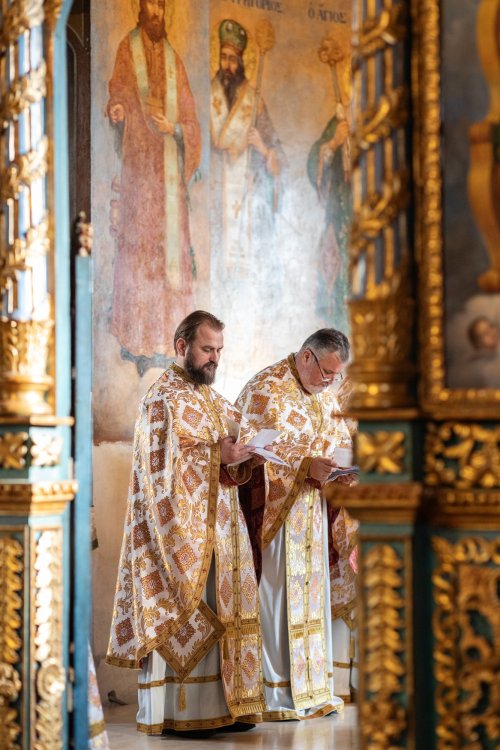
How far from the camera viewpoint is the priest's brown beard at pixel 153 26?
949cm

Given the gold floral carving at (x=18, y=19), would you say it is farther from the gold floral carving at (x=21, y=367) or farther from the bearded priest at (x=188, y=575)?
the bearded priest at (x=188, y=575)

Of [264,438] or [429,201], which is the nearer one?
[429,201]

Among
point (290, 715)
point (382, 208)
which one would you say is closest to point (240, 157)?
point (290, 715)

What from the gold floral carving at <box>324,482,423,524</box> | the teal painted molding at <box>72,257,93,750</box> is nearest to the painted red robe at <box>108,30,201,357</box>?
the teal painted molding at <box>72,257,93,750</box>

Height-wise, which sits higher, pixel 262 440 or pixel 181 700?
pixel 262 440

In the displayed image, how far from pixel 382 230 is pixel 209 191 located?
6.09 meters

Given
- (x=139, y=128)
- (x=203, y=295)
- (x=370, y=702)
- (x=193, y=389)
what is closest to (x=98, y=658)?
(x=193, y=389)

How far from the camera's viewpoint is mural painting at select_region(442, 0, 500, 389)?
4070 mm

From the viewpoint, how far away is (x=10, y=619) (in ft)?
15.9

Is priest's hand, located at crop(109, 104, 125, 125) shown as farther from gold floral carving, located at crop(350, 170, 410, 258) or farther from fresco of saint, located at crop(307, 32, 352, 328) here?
gold floral carving, located at crop(350, 170, 410, 258)

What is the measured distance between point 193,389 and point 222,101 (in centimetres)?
324

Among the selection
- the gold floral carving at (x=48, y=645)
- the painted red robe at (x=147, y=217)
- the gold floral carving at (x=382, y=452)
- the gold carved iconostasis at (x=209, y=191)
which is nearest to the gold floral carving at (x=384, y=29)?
the gold floral carving at (x=382, y=452)

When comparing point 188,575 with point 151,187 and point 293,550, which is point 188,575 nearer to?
point 293,550

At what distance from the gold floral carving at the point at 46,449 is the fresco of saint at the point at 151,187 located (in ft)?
13.6
